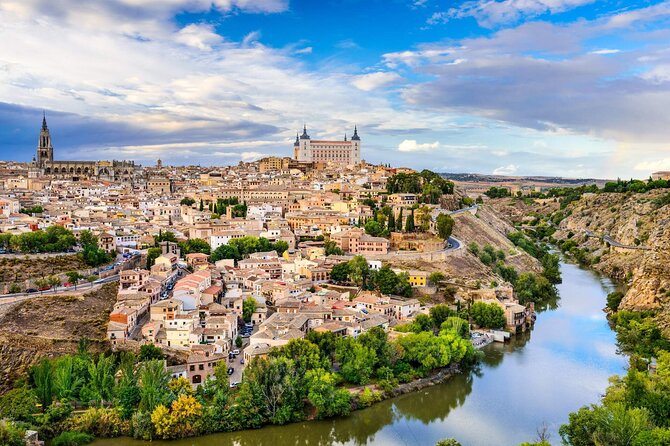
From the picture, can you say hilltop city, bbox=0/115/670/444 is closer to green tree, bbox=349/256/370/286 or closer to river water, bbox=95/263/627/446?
green tree, bbox=349/256/370/286

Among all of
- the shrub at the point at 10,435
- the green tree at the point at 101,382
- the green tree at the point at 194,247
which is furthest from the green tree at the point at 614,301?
the shrub at the point at 10,435

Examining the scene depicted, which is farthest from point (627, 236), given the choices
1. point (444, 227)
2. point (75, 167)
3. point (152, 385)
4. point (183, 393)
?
point (75, 167)

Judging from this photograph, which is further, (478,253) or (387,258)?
(478,253)

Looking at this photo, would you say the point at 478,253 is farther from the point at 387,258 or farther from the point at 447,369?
the point at 447,369

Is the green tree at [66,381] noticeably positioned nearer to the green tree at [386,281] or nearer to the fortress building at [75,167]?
the green tree at [386,281]

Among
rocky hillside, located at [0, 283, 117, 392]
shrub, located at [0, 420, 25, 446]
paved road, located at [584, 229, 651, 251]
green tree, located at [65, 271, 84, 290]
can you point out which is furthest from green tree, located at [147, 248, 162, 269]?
paved road, located at [584, 229, 651, 251]

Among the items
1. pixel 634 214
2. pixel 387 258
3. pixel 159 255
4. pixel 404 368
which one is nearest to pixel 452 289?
pixel 387 258
